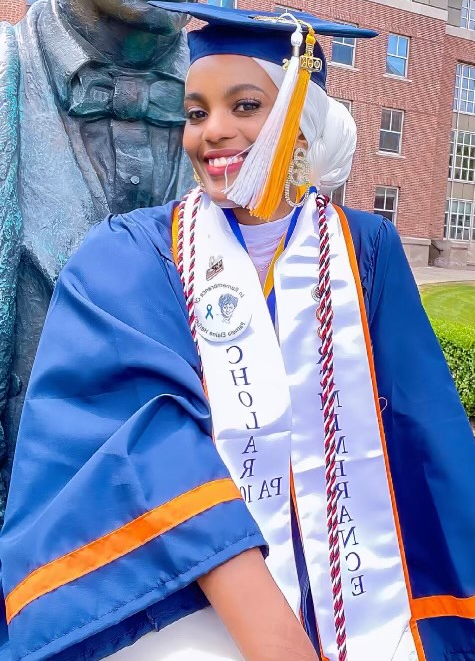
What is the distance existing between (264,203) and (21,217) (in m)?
0.55

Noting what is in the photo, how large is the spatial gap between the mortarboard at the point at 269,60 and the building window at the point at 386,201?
74.2 feet

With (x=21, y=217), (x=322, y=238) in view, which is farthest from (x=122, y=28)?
(x=322, y=238)

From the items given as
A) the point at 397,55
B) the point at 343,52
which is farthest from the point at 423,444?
the point at 397,55

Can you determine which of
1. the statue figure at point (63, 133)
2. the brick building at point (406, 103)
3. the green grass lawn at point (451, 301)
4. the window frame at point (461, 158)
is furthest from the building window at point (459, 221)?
the statue figure at point (63, 133)

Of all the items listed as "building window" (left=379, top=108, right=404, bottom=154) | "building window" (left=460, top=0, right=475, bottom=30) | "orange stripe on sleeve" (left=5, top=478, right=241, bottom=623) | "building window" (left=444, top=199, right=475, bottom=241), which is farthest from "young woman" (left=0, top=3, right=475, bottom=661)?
"building window" (left=460, top=0, right=475, bottom=30)

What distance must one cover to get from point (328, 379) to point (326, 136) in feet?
1.69

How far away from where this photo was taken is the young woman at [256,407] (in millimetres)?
1134

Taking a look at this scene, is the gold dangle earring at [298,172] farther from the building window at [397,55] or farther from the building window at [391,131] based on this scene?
the building window at [397,55]

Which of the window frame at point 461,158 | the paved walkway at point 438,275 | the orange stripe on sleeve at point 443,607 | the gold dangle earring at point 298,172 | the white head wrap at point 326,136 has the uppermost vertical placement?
the window frame at point 461,158

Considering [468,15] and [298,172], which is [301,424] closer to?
[298,172]

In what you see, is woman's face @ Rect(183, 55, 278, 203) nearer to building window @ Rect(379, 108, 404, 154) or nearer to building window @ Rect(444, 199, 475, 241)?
building window @ Rect(379, 108, 404, 154)

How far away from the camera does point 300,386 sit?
1.48 meters

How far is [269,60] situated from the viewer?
4.74 ft

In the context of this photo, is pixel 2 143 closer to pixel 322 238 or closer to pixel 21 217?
pixel 21 217
